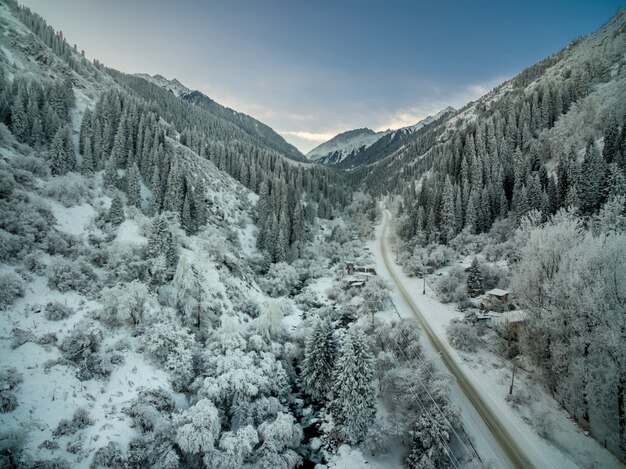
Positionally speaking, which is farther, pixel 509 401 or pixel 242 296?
pixel 242 296

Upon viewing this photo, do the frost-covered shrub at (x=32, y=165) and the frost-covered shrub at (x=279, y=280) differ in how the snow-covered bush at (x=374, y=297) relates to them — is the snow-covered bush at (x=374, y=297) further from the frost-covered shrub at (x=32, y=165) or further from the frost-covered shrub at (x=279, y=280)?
the frost-covered shrub at (x=32, y=165)

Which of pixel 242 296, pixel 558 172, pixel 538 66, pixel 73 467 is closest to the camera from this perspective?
pixel 73 467

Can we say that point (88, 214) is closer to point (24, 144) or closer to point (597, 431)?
point (24, 144)

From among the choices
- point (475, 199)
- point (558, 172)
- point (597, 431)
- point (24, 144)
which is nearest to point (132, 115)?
point (24, 144)

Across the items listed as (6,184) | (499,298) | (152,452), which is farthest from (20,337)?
(499,298)

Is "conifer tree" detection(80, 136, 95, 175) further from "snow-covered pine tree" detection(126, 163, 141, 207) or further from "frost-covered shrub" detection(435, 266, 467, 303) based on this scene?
"frost-covered shrub" detection(435, 266, 467, 303)

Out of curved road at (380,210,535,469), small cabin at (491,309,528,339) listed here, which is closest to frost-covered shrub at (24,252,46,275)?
curved road at (380,210,535,469)
